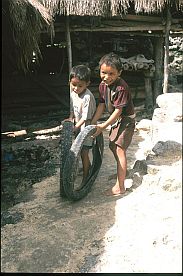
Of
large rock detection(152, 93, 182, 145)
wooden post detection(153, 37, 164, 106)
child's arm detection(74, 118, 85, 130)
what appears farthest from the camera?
wooden post detection(153, 37, 164, 106)

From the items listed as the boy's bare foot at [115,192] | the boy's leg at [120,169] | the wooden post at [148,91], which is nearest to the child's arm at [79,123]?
the boy's leg at [120,169]

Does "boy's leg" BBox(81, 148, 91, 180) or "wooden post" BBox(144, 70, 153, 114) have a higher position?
"wooden post" BBox(144, 70, 153, 114)

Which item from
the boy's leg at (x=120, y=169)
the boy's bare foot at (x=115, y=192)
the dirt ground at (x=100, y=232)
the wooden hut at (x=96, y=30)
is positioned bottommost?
the dirt ground at (x=100, y=232)

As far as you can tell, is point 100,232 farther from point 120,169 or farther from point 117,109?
point 117,109

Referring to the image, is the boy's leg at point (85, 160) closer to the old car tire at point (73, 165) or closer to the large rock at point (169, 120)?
the old car tire at point (73, 165)

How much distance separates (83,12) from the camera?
270 inches

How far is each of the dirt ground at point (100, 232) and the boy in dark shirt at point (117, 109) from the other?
317 mm

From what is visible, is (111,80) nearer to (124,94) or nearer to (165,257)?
(124,94)

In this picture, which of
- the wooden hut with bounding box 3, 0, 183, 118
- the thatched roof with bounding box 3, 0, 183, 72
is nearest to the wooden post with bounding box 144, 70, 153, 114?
the wooden hut with bounding box 3, 0, 183, 118

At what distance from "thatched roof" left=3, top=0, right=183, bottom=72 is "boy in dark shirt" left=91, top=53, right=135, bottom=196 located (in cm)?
252

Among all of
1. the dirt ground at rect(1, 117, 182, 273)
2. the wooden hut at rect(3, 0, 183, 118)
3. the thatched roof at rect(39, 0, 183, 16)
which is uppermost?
the thatched roof at rect(39, 0, 183, 16)

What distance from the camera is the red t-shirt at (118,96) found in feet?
12.2

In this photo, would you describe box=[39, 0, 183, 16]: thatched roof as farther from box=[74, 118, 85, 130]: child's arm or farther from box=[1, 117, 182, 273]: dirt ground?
box=[1, 117, 182, 273]: dirt ground

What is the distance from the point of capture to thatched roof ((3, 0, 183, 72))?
5.73m
